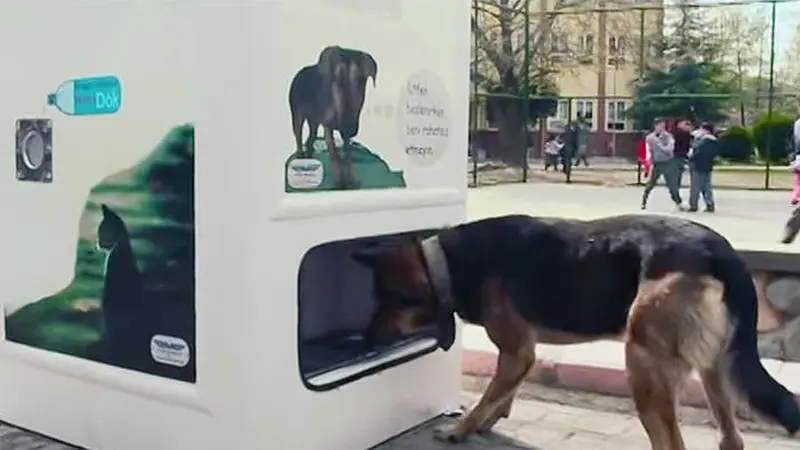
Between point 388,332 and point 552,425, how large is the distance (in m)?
1.10

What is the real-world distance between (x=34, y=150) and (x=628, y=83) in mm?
21922

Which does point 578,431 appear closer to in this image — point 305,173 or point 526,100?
point 305,173

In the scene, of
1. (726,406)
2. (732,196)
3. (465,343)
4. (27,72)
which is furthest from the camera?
(732,196)

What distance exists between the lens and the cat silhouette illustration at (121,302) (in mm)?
4141

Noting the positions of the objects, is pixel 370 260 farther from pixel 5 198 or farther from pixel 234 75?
pixel 5 198

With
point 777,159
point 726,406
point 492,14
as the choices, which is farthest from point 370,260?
point 492,14

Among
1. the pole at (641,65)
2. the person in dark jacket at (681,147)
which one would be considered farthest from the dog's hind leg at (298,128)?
the pole at (641,65)

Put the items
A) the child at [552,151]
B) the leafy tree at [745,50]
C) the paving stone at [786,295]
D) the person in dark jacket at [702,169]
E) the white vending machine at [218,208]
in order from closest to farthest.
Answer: the white vending machine at [218,208] < the paving stone at [786,295] < the person in dark jacket at [702,169] < the leafy tree at [745,50] < the child at [552,151]

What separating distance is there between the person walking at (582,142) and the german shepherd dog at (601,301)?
21.0 m

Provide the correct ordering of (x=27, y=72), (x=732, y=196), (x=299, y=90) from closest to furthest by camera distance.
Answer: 1. (x=299, y=90)
2. (x=27, y=72)
3. (x=732, y=196)

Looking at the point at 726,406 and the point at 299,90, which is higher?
the point at 299,90

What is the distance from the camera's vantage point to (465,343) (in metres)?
6.25

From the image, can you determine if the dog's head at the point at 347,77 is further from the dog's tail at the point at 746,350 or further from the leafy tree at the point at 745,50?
the leafy tree at the point at 745,50

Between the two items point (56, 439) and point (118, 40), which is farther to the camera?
point (56, 439)
